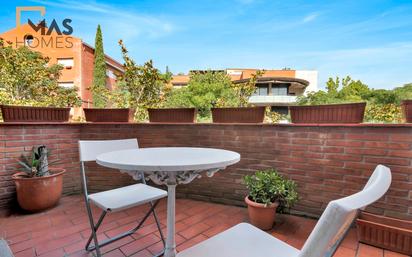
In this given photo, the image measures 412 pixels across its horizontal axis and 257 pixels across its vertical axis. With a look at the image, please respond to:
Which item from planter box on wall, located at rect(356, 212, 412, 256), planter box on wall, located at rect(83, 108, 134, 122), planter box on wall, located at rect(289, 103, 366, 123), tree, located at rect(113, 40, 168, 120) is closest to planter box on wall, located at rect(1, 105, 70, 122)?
planter box on wall, located at rect(83, 108, 134, 122)

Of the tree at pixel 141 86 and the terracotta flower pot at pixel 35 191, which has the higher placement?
the tree at pixel 141 86

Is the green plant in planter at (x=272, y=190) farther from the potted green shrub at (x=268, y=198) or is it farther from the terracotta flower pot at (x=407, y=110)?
the terracotta flower pot at (x=407, y=110)

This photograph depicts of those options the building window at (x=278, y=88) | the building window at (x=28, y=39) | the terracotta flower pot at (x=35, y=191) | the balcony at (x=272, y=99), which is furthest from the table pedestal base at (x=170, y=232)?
the building window at (x=278, y=88)

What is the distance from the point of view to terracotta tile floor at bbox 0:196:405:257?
161 centimetres

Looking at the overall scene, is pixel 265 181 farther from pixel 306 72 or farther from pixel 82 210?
pixel 306 72

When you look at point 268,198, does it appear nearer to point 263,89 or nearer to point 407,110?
point 407,110

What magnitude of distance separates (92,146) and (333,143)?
6.82 feet

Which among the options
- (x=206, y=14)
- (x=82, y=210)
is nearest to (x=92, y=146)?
(x=82, y=210)

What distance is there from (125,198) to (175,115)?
135cm

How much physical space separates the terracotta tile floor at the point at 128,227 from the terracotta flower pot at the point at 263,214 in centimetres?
9

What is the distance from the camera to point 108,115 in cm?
280

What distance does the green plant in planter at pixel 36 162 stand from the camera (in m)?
2.27

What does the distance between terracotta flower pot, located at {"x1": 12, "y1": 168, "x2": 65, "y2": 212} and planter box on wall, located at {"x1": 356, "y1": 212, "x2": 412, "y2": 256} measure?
2897 mm

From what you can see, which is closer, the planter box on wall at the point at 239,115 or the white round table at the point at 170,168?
the white round table at the point at 170,168
